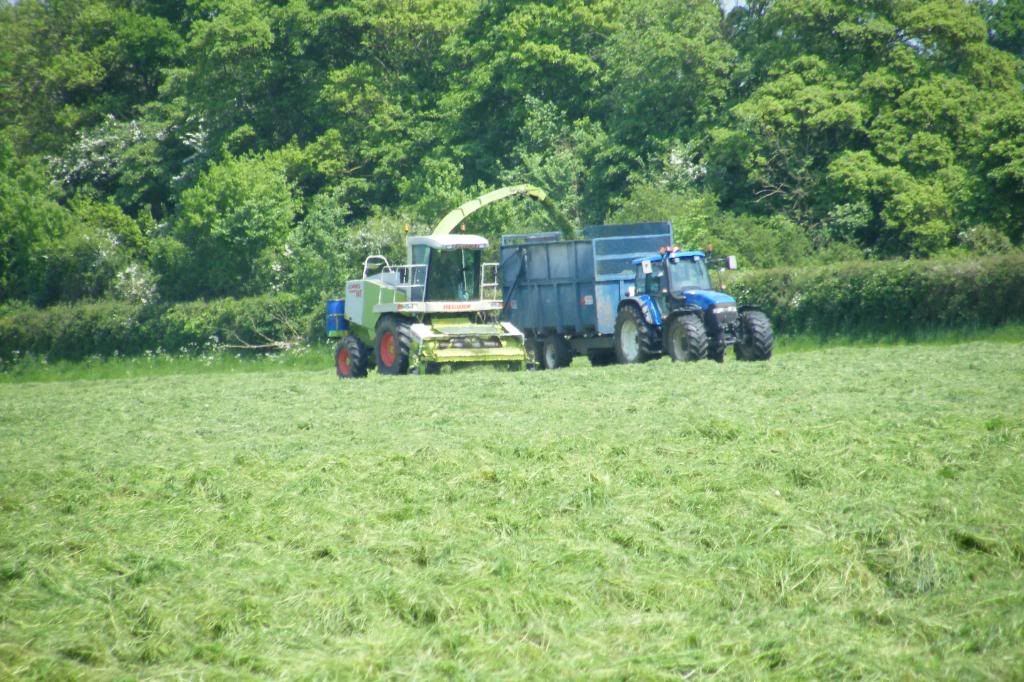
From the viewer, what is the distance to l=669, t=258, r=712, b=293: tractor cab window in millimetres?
20828

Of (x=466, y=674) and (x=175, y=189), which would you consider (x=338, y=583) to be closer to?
(x=466, y=674)

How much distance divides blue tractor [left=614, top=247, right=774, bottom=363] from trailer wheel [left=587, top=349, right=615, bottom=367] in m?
1.43

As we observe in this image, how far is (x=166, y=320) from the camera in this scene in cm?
3725

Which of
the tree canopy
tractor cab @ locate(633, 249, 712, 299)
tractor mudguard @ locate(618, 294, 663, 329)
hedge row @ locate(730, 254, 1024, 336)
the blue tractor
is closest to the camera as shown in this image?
the blue tractor

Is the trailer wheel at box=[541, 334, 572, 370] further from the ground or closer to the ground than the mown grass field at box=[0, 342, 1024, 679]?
further from the ground

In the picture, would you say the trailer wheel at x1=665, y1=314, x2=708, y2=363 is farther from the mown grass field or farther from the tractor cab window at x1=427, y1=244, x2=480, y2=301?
the mown grass field

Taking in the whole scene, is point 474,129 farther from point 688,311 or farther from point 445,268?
point 688,311

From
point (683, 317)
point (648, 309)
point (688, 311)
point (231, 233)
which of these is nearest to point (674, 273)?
point (648, 309)

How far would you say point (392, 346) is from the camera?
72.1 feet

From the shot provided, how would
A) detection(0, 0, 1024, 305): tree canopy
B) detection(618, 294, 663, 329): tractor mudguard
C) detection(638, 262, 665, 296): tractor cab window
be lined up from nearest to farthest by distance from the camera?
detection(618, 294, 663, 329): tractor mudguard → detection(638, 262, 665, 296): tractor cab window → detection(0, 0, 1024, 305): tree canopy

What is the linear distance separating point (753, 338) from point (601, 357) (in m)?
3.97

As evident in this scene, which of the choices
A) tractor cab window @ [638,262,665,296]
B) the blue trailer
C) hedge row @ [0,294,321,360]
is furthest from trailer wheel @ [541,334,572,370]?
hedge row @ [0,294,321,360]

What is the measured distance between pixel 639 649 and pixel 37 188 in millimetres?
45515

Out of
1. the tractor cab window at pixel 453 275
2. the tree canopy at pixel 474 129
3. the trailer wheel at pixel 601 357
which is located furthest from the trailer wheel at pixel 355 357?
the tree canopy at pixel 474 129
